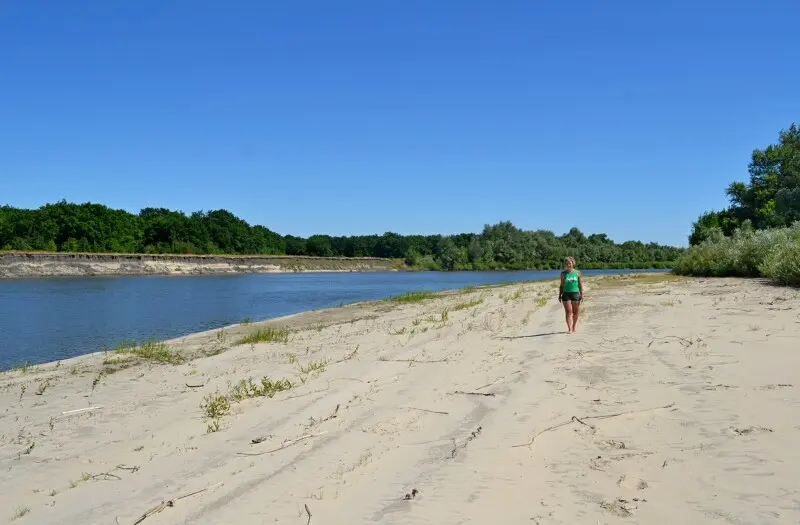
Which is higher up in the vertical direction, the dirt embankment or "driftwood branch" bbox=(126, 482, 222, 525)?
the dirt embankment

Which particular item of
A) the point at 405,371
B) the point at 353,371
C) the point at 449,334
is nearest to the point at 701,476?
the point at 405,371

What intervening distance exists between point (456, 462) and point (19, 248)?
116837mm

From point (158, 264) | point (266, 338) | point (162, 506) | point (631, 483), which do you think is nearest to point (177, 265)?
point (158, 264)

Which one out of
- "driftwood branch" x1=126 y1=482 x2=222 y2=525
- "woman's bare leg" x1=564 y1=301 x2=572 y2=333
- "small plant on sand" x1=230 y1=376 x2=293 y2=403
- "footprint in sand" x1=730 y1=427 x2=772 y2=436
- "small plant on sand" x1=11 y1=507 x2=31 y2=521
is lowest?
"small plant on sand" x1=11 y1=507 x2=31 y2=521

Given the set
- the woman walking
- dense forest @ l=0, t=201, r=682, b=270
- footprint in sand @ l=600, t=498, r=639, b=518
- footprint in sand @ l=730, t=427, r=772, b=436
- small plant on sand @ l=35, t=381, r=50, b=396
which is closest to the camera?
footprint in sand @ l=600, t=498, r=639, b=518

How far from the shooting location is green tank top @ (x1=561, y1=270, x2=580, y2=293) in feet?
43.9

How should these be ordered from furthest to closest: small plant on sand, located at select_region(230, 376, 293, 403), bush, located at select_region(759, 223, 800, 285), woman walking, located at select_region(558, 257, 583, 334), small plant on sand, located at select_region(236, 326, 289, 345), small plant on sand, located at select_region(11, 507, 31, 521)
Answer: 1. bush, located at select_region(759, 223, 800, 285)
2. small plant on sand, located at select_region(236, 326, 289, 345)
3. woman walking, located at select_region(558, 257, 583, 334)
4. small plant on sand, located at select_region(230, 376, 293, 403)
5. small plant on sand, located at select_region(11, 507, 31, 521)

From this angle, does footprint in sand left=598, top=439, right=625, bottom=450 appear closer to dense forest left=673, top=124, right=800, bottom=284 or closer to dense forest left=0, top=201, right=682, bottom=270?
dense forest left=673, top=124, right=800, bottom=284

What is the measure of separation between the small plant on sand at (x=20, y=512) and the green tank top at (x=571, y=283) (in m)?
11.4

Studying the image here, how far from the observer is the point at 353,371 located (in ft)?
32.8

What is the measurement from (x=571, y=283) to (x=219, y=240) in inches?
6280

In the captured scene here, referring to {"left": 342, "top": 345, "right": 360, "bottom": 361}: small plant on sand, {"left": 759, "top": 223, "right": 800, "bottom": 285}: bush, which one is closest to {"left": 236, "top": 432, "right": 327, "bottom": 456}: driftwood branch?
{"left": 342, "top": 345, "right": 360, "bottom": 361}: small plant on sand

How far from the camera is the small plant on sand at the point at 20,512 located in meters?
4.86

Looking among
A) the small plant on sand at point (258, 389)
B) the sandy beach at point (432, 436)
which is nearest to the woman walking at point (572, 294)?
the sandy beach at point (432, 436)
